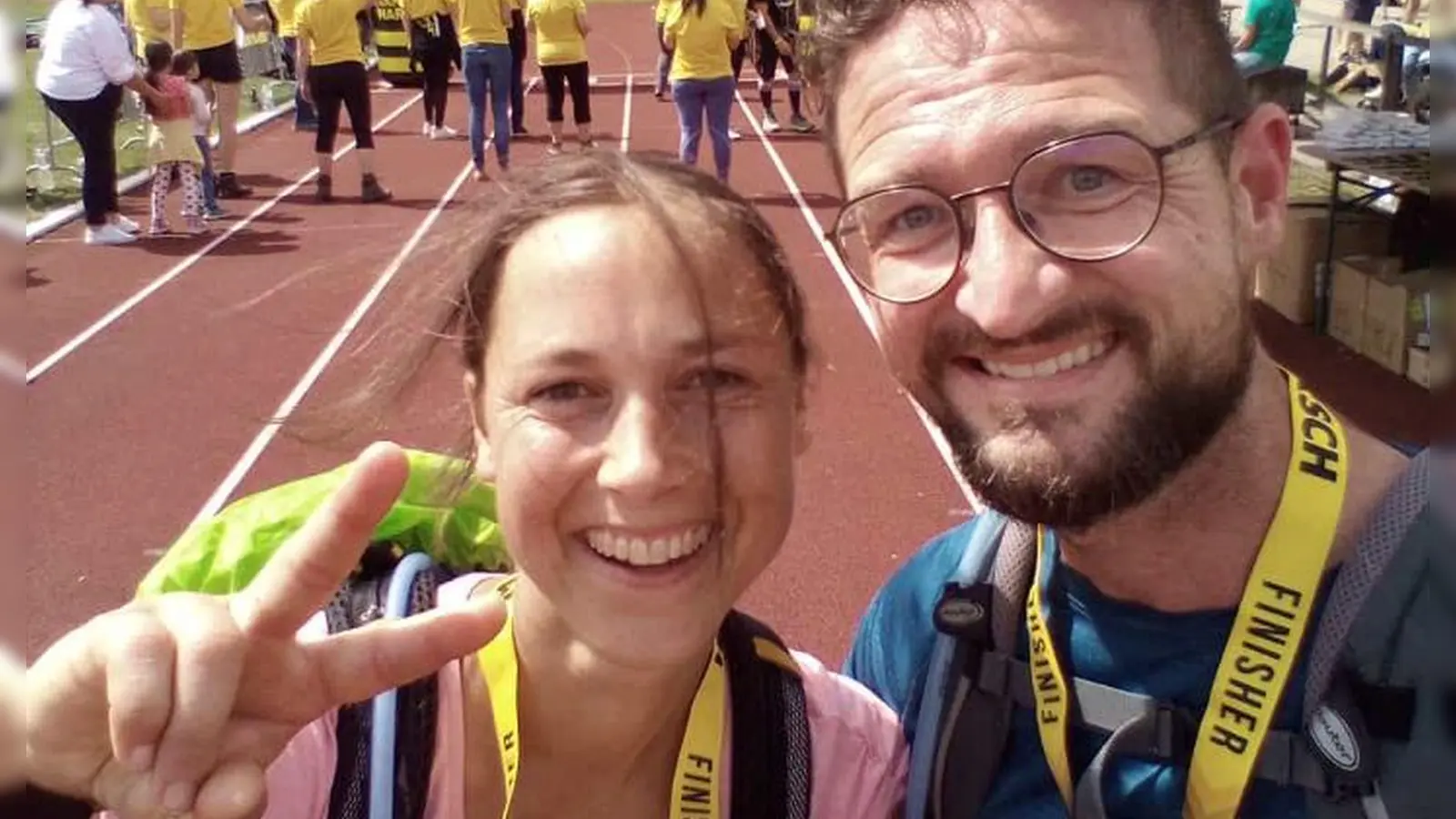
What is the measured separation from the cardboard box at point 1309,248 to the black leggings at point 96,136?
7.50 meters

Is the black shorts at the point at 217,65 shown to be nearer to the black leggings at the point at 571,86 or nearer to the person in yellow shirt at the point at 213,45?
the person in yellow shirt at the point at 213,45

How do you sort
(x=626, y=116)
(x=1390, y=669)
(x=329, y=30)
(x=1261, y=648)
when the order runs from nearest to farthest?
(x=1390, y=669)
(x=1261, y=648)
(x=329, y=30)
(x=626, y=116)

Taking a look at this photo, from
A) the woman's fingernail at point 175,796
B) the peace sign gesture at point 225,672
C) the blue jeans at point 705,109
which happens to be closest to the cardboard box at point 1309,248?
the blue jeans at point 705,109

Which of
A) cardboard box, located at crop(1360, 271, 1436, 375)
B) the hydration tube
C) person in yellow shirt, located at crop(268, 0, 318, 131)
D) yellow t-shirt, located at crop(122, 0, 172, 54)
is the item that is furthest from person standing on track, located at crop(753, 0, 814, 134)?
the hydration tube

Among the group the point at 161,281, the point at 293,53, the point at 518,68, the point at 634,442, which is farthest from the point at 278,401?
the point at 293,53

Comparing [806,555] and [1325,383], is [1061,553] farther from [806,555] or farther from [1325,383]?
[1325,383]

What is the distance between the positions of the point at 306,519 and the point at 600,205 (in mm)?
544

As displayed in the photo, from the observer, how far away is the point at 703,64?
10.4 m

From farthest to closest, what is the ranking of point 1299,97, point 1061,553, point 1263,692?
1. point 1299,97
2. point 1061,553
3. point 1263,692

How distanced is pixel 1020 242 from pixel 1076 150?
4.9 inches

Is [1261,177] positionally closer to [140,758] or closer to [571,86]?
[140,758]

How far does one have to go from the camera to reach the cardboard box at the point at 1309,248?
24.2ft

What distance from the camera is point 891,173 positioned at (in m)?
1.64

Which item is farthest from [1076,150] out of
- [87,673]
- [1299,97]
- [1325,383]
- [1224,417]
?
[1299,97]
